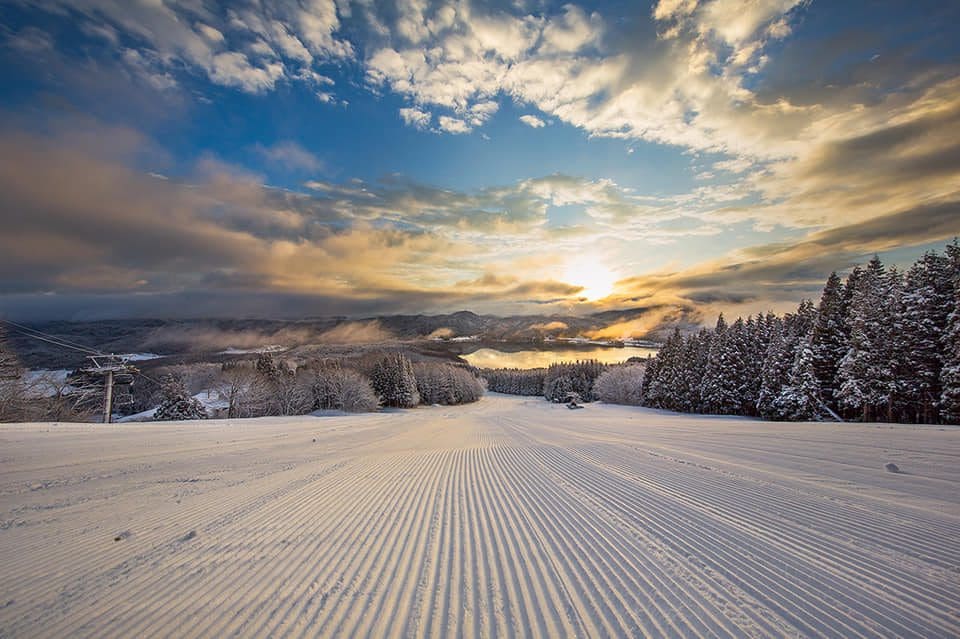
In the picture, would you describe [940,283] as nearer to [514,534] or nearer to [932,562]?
[932,562]

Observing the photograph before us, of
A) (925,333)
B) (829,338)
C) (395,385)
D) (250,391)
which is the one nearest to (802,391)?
(829,338)

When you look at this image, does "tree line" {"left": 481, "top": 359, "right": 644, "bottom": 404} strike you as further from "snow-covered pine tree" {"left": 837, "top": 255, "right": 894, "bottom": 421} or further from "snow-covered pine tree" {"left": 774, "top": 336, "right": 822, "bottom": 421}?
"snow-covered pine tree" {"left": 837, "top": 255, "right": 894, "bottom": 421}

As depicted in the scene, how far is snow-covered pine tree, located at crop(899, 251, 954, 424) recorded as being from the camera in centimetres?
2339

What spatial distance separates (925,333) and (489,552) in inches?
1283

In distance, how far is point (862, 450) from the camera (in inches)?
528

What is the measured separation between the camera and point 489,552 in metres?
5.30

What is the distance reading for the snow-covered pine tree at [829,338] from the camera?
30156mm

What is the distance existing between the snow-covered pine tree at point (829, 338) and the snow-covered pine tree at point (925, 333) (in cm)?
557

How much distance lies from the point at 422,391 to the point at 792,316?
2475 inches

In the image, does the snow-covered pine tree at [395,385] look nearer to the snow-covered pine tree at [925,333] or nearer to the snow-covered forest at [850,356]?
the snow-covered forest at [850,356]

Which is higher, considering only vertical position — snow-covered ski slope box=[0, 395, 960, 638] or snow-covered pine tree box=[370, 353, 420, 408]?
snow-covered ski slope box=[0, 395, 960, 638]

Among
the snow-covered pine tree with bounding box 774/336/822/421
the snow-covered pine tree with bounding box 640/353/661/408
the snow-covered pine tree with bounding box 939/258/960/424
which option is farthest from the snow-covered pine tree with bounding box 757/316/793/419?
the snow-covered pine tree with bounding box 640/353/661/408

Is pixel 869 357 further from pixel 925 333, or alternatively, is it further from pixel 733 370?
pixel 733 370

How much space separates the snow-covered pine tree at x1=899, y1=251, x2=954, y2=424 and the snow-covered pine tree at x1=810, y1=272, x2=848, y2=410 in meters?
5.57
